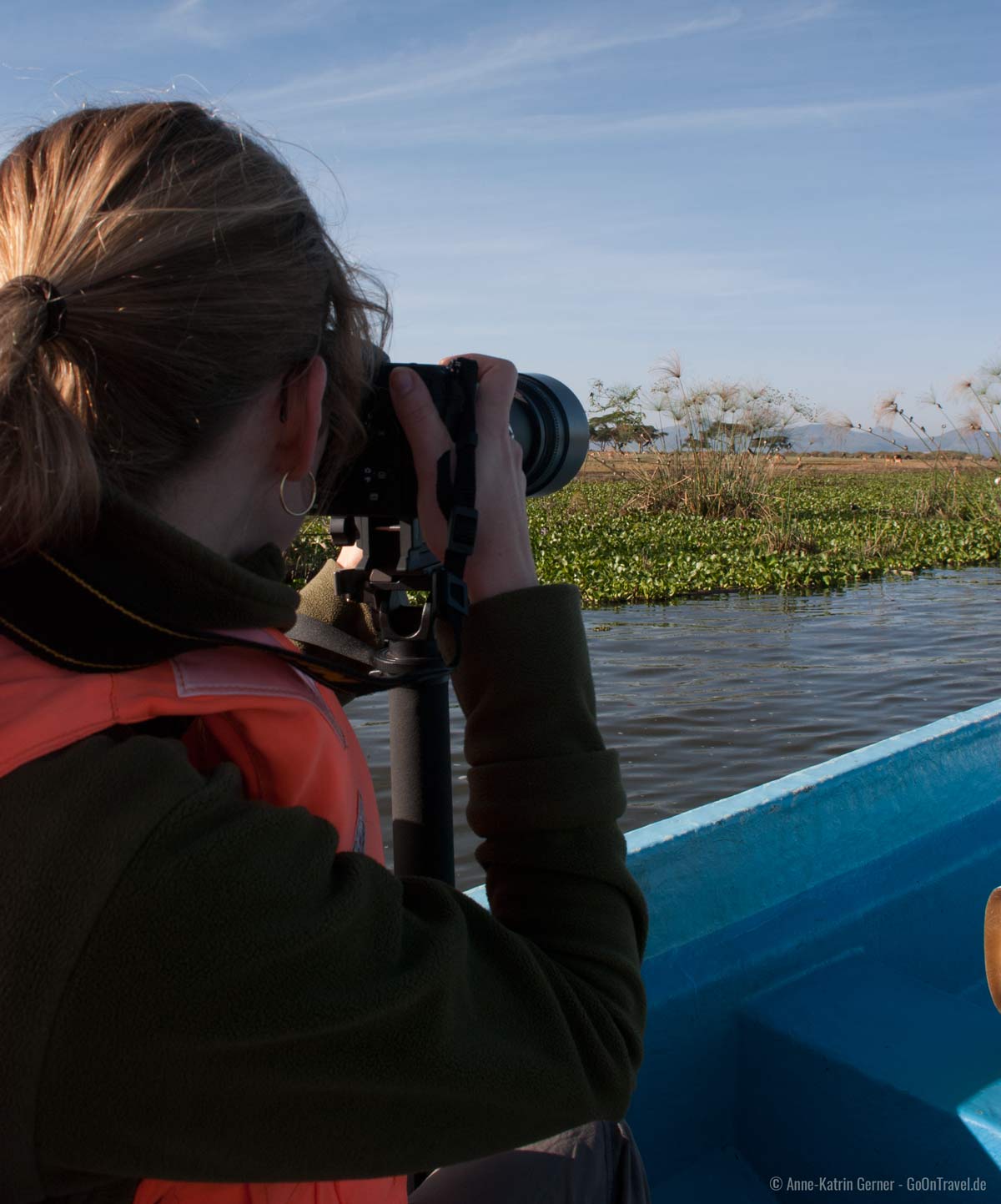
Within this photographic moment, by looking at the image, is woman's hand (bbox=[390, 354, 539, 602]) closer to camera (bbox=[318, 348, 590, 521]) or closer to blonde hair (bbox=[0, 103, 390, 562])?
camera (bbox=[318, 348, 590, 521])

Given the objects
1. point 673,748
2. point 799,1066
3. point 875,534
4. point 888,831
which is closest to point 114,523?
point 799,1066

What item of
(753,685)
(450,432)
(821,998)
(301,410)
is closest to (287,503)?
(301,410)

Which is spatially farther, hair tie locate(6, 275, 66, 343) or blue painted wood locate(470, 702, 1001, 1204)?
blue painted wood locate(470, 702, 1001, 1204)

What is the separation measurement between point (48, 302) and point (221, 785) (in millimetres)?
290

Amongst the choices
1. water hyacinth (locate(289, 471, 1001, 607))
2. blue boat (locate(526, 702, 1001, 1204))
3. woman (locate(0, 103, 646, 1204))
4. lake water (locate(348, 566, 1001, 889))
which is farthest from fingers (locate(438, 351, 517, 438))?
water hyacinth (locate(289, 471, 1001, 607))

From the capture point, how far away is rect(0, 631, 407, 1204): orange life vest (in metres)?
0.55

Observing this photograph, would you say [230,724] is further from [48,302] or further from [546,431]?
[546,431]

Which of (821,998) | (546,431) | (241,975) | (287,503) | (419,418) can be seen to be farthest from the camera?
(821,998)

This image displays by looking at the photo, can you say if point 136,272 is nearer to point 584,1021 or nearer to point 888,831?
point 584,1021

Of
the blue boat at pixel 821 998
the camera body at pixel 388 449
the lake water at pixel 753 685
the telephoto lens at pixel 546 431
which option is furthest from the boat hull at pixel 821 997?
the lake water at pixel 753 685

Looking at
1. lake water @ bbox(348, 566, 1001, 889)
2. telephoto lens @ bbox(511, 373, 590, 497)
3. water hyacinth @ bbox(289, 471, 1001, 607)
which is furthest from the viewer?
water hyacinth @ bbox(289, 471, 1001, 607)

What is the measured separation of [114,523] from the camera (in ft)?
1.98

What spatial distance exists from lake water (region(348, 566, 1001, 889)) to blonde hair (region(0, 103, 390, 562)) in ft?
8.66

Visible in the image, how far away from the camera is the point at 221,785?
0.57m
